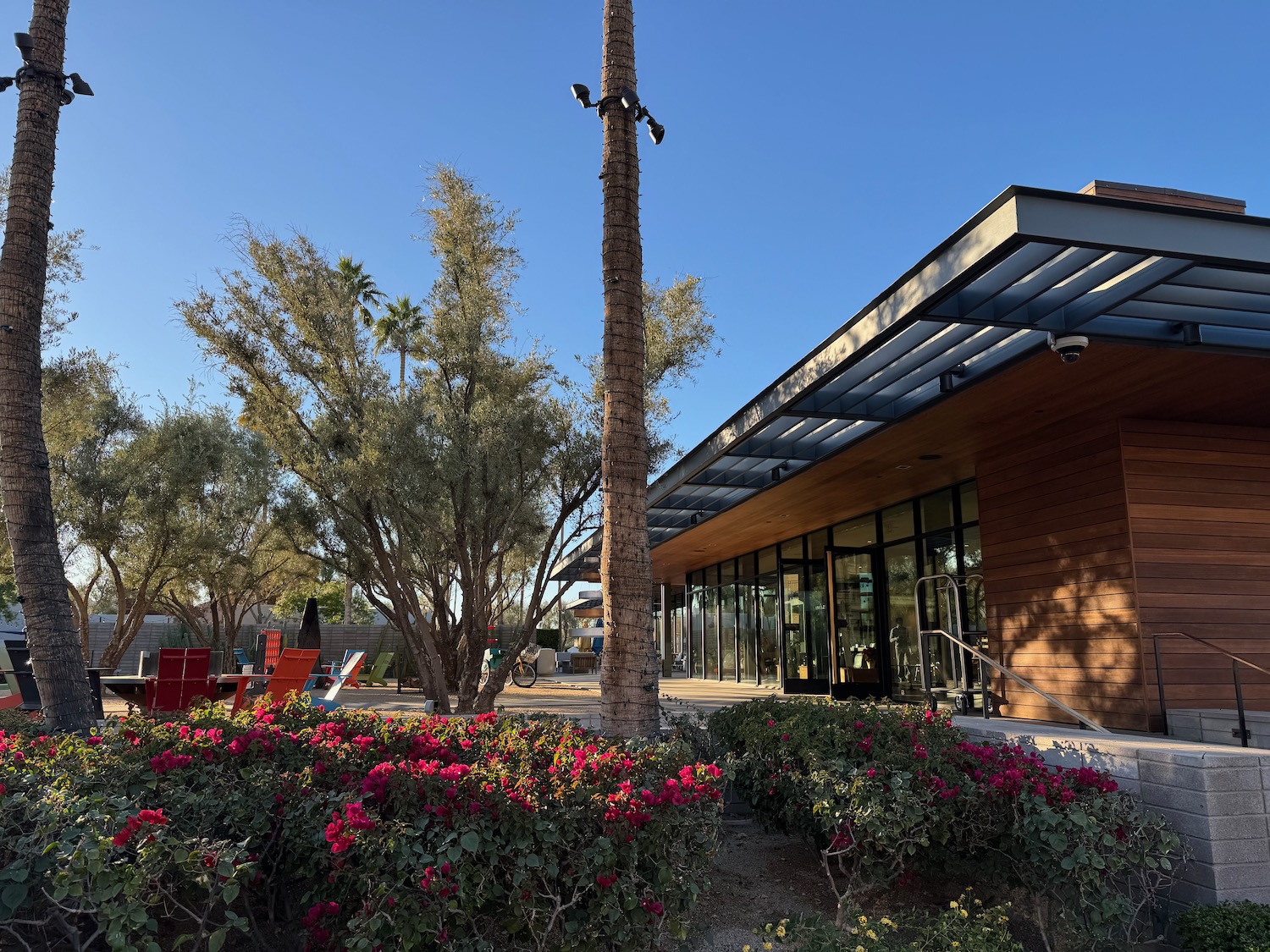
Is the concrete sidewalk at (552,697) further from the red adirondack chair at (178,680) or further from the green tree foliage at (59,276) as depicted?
the green tree foliage at (59,276)

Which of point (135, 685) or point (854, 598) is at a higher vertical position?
point (854, 598)

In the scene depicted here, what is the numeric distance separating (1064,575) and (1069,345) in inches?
134

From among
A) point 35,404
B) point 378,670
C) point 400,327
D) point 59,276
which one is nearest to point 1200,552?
point 35,404

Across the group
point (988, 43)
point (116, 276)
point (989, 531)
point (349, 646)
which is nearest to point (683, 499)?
point (989, 531)

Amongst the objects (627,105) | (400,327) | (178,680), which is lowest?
(178,680)

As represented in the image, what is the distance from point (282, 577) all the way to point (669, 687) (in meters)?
11.8

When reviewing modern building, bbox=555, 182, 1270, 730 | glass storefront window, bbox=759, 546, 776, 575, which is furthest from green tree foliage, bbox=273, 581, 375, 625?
modern building, bbox=555, 182, 1270, 730

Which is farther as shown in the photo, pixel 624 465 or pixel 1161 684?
pixel 1161 684

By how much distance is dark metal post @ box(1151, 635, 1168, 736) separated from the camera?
6.82 meters

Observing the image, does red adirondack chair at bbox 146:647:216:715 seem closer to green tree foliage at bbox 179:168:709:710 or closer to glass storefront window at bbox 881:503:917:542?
green tree foliage at bbox 179:168:709:710

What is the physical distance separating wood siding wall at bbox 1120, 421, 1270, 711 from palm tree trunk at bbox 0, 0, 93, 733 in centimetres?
821

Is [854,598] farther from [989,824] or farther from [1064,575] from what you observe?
[989,824]

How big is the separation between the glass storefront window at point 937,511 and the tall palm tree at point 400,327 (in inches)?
291

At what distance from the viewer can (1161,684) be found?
6871 millimetres
